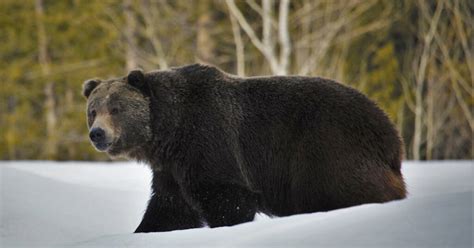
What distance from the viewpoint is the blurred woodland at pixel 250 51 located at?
55.4 ft

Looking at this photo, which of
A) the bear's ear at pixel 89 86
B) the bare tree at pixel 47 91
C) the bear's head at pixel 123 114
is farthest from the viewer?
the bare tree at pixel 47 91

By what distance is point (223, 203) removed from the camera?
17.3ft

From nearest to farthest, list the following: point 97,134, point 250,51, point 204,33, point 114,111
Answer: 1. point 97,134
2. point 114,111
3. point 204,33
4. point 250,51

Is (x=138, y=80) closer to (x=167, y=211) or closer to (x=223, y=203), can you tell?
(x=167, y=211)

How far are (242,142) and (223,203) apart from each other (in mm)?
625

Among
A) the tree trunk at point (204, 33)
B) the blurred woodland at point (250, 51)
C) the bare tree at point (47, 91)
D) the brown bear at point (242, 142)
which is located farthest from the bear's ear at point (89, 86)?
the bare tree at point (47, 91)

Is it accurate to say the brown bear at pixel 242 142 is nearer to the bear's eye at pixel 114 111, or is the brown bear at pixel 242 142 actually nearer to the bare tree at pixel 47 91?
the bear's eye at pixel 114 111

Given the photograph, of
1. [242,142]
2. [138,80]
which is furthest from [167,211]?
[138,80]

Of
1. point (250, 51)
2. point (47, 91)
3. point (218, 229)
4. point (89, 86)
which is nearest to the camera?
point (218, 229)

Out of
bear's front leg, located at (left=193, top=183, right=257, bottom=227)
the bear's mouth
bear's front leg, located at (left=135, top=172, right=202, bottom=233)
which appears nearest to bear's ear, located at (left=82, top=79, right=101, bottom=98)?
the bear's mouth

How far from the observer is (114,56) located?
22781 mm

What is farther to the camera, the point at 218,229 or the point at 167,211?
the point at 167,211

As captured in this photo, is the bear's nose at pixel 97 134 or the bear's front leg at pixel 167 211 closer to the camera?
the bear's nose at pixel 97 134

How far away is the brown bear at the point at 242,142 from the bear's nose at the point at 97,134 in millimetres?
12
